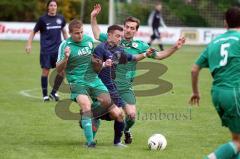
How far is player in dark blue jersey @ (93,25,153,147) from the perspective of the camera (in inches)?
381

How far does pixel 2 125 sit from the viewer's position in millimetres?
11445

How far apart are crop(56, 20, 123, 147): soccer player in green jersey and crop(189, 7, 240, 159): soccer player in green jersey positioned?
2.46 m

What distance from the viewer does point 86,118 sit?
956cm

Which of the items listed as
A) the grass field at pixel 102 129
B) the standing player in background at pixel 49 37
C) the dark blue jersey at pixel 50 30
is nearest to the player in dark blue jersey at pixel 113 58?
the grass field at pixel 102 129

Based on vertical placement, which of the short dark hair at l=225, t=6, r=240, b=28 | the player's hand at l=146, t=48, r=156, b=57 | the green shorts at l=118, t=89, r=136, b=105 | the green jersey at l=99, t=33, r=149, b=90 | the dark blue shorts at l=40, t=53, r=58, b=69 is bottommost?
the dark blue shorts at l=40, t=53, r=58, b=69

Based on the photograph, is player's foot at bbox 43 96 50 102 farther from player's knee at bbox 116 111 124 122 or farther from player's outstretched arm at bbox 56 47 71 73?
player's knee at bbox 116 111 124 122

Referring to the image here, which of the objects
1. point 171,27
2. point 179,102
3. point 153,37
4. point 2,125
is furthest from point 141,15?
point 2,125

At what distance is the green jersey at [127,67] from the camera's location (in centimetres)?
1020

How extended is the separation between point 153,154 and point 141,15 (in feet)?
93.9

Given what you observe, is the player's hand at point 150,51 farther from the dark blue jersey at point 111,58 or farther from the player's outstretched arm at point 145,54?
the dark blue jersey at point 111,58

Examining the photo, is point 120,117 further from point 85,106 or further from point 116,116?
point 85,106

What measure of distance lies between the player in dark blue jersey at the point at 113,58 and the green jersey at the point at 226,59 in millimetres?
2140

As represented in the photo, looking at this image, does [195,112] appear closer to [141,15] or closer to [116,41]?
[116,41]

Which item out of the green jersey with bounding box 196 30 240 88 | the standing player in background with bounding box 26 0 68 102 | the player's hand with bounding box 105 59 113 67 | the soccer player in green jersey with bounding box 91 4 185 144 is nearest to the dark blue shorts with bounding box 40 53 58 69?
the standing player in background with bounding box 26 0 68 102
